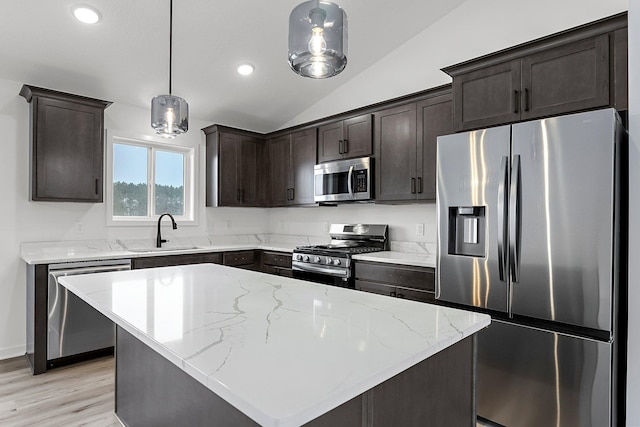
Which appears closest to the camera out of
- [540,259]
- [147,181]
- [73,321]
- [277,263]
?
[540,259]

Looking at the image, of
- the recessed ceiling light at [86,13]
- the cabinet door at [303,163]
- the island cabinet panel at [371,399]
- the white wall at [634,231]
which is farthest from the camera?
the cabinet door at [303,163]

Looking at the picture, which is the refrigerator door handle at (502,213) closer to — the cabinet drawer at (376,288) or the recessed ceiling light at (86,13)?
the cabinet drawer at (376,288)

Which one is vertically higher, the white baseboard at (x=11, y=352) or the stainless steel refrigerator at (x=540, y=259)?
the stainless steel refrigerator at (x=540, y=259)

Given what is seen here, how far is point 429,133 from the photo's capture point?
3234 millimetres

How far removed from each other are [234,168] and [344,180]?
1446 mm

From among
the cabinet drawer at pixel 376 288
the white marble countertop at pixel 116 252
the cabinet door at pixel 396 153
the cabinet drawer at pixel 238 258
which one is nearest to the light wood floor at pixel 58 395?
the white marble countertop at pixel 116 252

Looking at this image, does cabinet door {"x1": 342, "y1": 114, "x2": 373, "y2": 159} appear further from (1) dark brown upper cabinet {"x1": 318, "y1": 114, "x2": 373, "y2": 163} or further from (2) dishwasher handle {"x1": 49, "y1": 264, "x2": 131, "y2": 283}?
(2) dishwasher handle {"x1": 49, "y1": 264, "x2": 131, "y2": 283}

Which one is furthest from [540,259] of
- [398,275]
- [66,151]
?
[66,151]

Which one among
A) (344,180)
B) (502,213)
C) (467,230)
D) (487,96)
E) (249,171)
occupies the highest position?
(487,96)

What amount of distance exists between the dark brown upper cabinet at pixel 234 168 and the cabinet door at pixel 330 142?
100 cm

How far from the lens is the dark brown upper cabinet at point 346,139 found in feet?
12.2

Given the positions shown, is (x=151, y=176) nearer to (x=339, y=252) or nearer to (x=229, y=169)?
(x=229, y=169)

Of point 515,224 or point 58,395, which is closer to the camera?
point 515,224

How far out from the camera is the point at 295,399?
742 millimetres
